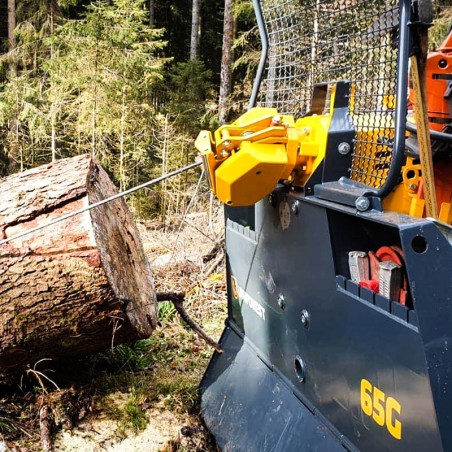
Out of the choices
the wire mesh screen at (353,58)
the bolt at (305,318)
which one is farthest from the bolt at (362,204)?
the bolt at (305,318)

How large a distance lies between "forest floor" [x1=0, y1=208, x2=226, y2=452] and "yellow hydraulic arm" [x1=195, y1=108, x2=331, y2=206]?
180 cm

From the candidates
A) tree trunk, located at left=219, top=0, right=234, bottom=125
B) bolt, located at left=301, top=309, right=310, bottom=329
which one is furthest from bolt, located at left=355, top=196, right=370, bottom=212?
tree trunk, located at left=219, top=0, right=234, bottom=125

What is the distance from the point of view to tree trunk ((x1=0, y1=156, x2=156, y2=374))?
10.0 feet

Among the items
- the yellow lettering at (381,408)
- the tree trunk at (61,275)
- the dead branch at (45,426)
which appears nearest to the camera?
the yellow lettering at (381,408)

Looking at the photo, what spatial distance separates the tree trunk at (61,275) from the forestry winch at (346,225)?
0.86 m

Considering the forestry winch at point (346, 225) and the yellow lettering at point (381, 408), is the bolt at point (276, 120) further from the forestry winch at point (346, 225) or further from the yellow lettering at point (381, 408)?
the yellow lettering at point (381, 408)

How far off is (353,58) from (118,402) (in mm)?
2652

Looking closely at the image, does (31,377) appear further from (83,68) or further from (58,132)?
(58,132)

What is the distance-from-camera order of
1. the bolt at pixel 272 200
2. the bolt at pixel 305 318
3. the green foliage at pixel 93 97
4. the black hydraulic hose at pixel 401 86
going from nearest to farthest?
the black hydraulic hose at pixel 401 86, the bolt at pixel 305 318, the bolt at pixel 272 200, the green foliage at pixel 93 97

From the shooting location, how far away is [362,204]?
74.4 inches

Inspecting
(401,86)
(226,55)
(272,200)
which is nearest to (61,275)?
(272,200)

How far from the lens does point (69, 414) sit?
344 centimetres

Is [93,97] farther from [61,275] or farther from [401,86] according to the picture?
[401,86]

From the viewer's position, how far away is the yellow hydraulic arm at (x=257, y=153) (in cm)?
226
